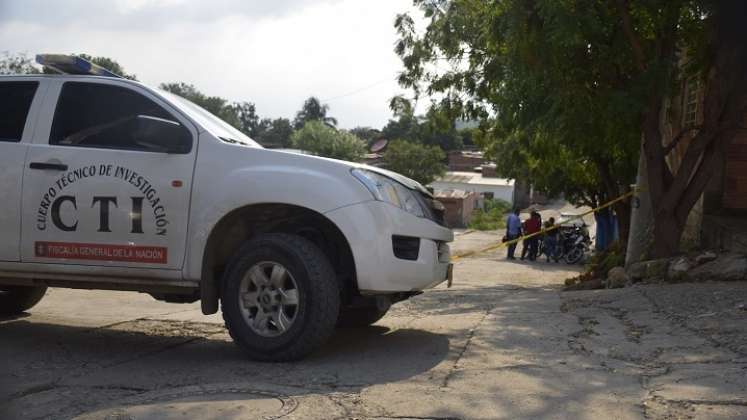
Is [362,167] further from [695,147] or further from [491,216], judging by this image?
[491,216]

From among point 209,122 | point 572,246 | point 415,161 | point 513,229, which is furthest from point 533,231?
point 415,161

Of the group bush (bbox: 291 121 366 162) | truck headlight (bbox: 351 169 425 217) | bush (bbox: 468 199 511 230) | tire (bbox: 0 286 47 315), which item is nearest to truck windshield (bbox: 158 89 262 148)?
truck headlight (bbox: 351 169 425 217)

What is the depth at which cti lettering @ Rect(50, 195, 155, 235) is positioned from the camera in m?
5.42

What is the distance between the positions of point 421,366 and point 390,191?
1191 mm

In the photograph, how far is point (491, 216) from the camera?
54531 millimetres

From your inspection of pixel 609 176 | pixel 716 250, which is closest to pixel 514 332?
pixel 716 250

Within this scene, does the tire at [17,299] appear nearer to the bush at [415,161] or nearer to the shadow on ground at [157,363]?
the shadow on ground at [157,363]

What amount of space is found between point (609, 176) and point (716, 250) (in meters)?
10.4

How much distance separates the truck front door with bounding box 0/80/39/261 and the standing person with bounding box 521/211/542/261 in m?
21.0

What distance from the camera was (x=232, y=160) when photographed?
17.7 ft

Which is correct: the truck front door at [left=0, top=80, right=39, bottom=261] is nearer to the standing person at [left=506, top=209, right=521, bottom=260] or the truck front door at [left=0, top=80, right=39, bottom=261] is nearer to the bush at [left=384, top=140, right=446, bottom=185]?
the standing person at [left=506, top=209, right=521, bottom=260]

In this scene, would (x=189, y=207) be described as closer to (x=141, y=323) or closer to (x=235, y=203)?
(x=235, y=203)

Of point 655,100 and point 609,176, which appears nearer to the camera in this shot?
point 655,100

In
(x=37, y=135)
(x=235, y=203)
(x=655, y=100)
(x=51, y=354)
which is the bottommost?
(x=51, y=354)
